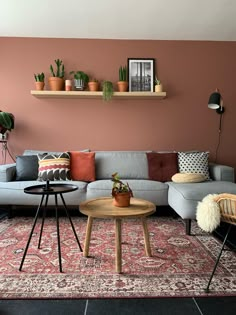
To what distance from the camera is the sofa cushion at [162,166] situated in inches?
142

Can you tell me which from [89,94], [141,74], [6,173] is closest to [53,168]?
[6,173]

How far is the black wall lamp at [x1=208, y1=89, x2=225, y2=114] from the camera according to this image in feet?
12.6

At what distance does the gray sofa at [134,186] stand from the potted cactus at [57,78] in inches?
38.1

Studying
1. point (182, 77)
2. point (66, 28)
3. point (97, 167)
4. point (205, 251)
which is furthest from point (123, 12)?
point (205, 251)

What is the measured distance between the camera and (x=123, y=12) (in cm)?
355

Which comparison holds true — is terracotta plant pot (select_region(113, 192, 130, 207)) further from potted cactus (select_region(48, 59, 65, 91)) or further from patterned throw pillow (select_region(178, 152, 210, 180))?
potted cactus (select_region(48, 59, 65, 91))

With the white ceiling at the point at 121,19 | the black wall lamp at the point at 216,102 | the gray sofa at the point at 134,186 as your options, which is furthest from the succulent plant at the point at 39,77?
the black wall lamp at the point at 216,102

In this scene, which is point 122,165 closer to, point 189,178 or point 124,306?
point 189,178

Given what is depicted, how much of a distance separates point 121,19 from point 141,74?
809mm

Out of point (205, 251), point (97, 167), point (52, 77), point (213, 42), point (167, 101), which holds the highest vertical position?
point (213, 42)

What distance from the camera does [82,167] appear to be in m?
3.57

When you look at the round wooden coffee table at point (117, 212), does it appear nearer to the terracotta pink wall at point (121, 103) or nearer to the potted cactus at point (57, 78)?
the terracotta pink wall at point (121, 103)

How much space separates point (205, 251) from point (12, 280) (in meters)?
1.56

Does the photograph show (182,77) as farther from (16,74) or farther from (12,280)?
(12,280)
